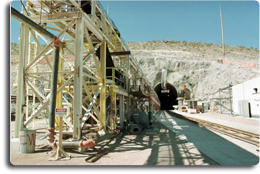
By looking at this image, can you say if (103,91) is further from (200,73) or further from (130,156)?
(200,73)

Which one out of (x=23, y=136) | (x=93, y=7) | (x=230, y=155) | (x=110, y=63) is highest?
(x=93, y=7)

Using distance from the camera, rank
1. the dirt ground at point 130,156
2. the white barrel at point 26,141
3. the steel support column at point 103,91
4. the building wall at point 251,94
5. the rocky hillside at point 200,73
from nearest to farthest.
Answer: the dirt ground at point 130,156, the white barrel at point 26,141, the steel support column at point 103,91, the building wall at point 251,94, the rocky hillside at point 200,73

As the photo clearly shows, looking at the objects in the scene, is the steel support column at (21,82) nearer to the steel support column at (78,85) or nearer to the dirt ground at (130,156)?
the dirt ground at (130,156)

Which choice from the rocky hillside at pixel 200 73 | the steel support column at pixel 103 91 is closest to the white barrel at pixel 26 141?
the steel support column at pixel 103 91

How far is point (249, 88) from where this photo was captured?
71.2ft

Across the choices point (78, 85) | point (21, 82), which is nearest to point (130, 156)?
point (78, 85)

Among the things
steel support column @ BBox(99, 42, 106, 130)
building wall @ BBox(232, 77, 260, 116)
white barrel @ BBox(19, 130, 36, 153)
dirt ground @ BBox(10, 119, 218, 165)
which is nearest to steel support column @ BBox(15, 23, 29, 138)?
dirt ground @ BBox(10, 119, 218, 165)

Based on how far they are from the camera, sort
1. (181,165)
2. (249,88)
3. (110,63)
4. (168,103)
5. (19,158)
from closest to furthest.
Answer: (181,165), (19,158), (110,63), (249,88), (168,103)

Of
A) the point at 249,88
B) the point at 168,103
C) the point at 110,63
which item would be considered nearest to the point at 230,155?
the point at 110,63

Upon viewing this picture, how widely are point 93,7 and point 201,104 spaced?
30669 millimetres

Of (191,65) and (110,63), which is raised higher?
(191,65)

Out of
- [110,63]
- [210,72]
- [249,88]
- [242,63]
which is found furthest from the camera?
[242,63]

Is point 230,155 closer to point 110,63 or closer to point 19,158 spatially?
point 19,158

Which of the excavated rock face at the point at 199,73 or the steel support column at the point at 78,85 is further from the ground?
the excavated rock face at the point at 199,73
